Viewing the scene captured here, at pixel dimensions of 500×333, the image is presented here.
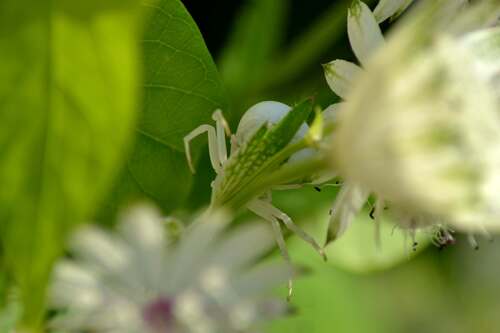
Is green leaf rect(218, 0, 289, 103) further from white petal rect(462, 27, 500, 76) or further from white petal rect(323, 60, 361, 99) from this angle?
white petal rect(462, 27, 500, 76)

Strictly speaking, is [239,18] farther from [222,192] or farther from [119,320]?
[119,320]

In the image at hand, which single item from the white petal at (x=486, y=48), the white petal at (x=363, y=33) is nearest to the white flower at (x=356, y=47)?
the white petal at (x=363, y=33)

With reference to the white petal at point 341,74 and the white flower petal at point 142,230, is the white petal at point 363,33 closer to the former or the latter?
the white petal at point 341,74

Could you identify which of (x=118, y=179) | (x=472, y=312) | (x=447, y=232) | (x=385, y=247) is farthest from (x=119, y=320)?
(x=472, y=312)

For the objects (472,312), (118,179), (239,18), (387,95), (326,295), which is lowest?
(472,312)

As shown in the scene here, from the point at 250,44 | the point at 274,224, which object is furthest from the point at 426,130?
the point at 250,44

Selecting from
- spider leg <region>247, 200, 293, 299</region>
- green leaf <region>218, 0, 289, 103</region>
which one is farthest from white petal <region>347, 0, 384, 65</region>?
green leaf <region>218, 0, 289, 103</region>

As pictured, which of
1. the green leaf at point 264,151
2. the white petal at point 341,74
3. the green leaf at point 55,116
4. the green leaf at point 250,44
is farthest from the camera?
the green leaf at point 250,44
